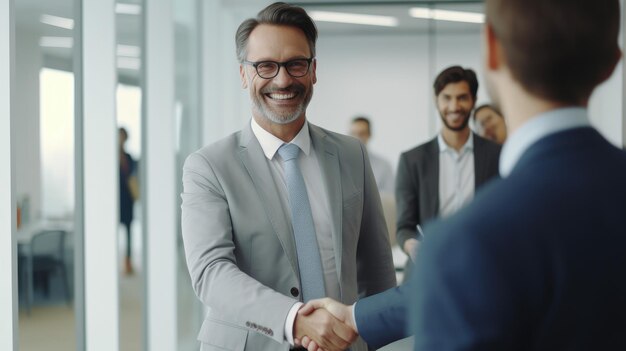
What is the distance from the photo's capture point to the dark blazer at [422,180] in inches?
164

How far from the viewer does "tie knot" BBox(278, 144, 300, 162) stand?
2404 millimetres

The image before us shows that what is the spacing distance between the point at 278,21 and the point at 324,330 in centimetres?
91

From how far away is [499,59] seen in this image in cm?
106

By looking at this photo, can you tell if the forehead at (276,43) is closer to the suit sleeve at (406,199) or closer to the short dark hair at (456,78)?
the suit sleeve at (406,199)

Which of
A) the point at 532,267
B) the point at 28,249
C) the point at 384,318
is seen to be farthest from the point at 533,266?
the point at 28,249

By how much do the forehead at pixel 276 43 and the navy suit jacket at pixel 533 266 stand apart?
1482 mm

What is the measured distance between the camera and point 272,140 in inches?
95.3

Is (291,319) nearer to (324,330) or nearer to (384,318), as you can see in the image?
(324,330)

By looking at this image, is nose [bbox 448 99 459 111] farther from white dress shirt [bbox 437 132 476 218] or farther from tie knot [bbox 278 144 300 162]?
tie knot [bbox 278 144 300 162]

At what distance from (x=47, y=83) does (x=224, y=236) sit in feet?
5.20

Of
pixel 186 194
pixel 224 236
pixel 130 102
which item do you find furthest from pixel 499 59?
pixel 130 102

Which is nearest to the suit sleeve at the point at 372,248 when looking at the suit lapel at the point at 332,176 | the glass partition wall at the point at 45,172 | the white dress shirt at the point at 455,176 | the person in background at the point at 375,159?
the suit lapel at the point at 332,176

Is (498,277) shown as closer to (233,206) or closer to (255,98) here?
(233,206)

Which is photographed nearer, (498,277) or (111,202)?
(498,277)
